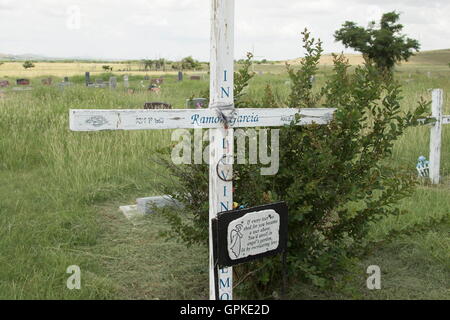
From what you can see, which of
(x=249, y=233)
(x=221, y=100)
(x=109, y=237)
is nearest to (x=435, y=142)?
(x=109, y=237)

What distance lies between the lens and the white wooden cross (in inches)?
93.1

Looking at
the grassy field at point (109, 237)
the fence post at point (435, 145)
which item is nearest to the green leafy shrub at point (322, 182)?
the grassy field at point (109, 237)

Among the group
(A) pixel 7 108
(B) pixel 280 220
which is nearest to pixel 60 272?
(B) pixel 280 220

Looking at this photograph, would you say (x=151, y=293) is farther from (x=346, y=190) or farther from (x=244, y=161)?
(x=346, y=190)

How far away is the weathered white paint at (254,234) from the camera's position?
2303 mm

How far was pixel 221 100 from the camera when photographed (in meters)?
2.52

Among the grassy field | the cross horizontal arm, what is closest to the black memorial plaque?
the cross horizontal arm

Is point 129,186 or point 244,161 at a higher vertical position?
point 244,161

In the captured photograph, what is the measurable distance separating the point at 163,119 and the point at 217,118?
275 millimetres

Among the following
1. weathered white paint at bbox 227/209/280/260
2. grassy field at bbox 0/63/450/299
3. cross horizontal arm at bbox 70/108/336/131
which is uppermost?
cross horizontal arm at bbox 70/108/336/131

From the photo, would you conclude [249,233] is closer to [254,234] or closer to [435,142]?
[254,234]

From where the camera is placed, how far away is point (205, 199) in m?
3.30

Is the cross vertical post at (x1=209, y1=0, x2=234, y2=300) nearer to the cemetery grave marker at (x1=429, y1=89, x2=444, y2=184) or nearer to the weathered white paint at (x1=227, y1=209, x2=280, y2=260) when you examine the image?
the weathered white paint at (x1=227, y1=209, x2=280, y2=260)

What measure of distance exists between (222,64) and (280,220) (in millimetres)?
821
